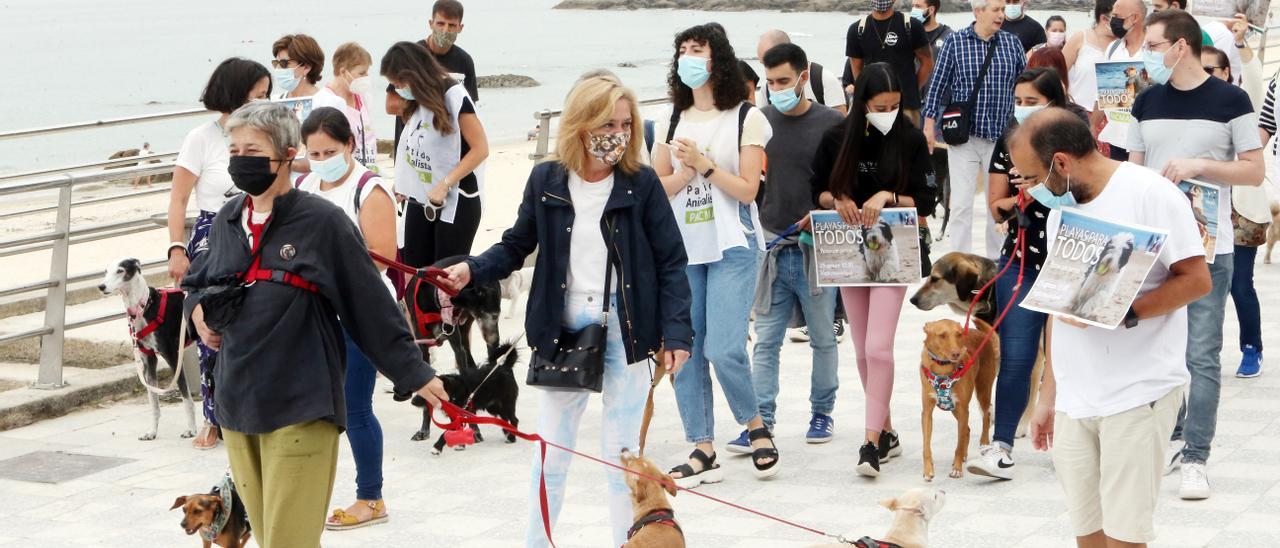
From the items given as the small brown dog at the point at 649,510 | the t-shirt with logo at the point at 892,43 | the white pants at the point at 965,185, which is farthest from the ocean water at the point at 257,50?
the small brown dog at the point at 649,510

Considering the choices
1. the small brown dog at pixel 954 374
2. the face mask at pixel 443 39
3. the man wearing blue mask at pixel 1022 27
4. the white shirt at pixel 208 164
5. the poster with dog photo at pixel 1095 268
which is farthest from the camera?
the man wearing blue mask at pixel 1022 27

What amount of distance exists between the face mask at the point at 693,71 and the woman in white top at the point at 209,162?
2225 mm

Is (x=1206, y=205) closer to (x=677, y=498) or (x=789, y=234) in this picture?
(x=789, y=234)

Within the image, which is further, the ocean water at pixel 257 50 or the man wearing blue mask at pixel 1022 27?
the ocean water at pixel 257 50

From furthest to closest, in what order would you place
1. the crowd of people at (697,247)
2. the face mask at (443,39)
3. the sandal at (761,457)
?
the face mask at (443,39)
the sandal at (761,457)
the crowd of people at (697,247)

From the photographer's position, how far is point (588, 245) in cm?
495

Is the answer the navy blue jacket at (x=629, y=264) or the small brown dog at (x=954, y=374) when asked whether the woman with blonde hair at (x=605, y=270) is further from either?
the small brown dog at (x=954, y=374)

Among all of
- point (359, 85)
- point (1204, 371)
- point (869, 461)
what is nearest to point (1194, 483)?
point (1204, 371)

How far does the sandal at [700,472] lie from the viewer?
6.51 m

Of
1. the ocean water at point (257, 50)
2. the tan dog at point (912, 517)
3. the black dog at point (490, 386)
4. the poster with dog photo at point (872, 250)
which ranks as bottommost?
the ocean water at point (257, 50)

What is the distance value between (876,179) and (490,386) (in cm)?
214

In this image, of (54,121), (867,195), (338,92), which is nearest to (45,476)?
(338,92)

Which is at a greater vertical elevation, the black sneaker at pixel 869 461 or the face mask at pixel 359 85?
the face mask at pixel 359 85

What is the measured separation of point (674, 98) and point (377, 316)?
276cm
